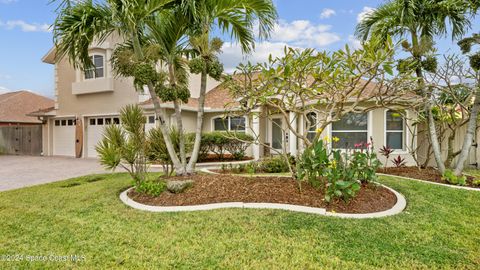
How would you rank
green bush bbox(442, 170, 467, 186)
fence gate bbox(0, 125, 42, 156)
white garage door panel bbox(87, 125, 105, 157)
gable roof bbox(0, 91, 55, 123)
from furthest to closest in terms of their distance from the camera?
1. gable roof bbox(0, 91, 55, 123)
2. fence gate bbox(0, 125, 42, 156)
3. white garage door panel bbox(87, 125, 105, 157)
4. green bush bbox(442, 170, 467, 186)

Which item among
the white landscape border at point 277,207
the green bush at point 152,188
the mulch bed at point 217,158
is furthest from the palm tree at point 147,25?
the mulch bed at point 217,158

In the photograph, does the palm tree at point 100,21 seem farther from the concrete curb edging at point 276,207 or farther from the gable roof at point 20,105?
the gable roof at point 20,105

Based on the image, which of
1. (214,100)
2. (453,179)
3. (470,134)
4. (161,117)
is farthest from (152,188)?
(214,100)

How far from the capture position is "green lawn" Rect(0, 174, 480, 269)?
3.50m

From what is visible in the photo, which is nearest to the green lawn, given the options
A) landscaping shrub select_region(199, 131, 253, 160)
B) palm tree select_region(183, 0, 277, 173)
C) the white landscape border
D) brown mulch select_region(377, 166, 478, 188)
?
the white landscape border

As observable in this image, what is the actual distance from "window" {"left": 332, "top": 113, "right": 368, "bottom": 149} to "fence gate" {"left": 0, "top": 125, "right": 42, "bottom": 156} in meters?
20.3

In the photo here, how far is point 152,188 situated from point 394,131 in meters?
10.1

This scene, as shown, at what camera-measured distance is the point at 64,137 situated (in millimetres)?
19016

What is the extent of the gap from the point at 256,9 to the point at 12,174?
38.3 ft

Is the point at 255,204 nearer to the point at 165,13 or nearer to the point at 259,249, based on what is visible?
the point at 259,249

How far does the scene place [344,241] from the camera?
3.97 meters

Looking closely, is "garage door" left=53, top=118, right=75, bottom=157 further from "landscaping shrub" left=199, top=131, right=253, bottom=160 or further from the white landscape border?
the white landscape border

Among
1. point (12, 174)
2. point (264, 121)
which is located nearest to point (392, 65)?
point (264, 121)

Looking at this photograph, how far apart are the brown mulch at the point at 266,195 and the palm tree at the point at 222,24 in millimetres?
1238
